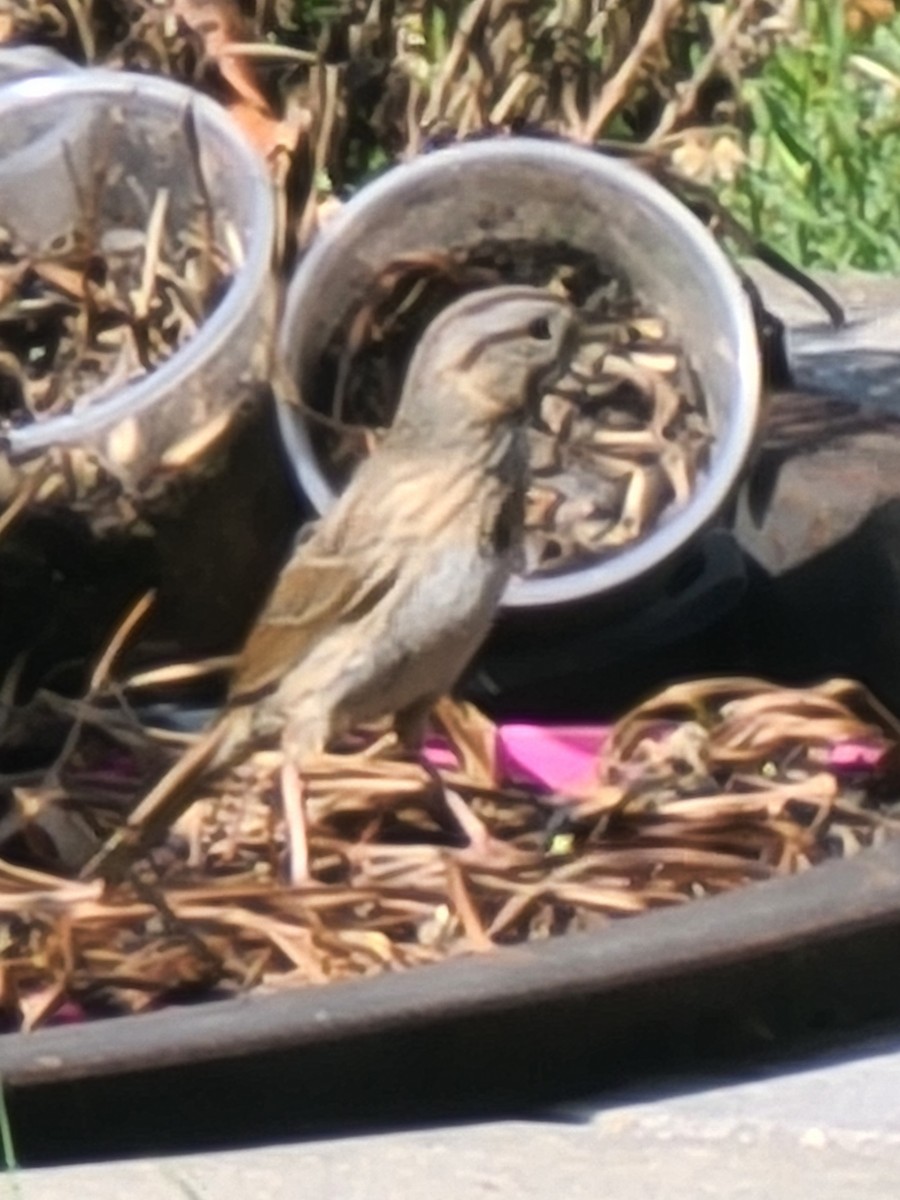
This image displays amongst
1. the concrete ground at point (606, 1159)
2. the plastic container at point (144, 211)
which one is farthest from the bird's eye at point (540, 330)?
the concrete ground at point (606, 1159)

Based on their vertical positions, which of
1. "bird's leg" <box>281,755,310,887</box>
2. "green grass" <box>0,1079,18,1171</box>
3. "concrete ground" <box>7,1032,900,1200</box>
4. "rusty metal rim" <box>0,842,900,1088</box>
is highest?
"rusty metal rim" <box>0,842,900,1088</box>

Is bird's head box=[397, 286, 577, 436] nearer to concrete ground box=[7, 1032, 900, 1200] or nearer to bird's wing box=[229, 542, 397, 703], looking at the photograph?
bird's wing box=[229, 542, 397, 703]

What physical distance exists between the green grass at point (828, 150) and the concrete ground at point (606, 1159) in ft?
7.99

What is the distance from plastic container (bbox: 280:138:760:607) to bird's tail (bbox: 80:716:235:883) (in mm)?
409

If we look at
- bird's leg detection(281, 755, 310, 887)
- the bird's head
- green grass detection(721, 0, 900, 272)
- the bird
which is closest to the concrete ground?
bird's leg detection(281, 755, 310, 887)

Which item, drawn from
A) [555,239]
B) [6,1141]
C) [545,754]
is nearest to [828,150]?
[555,239]

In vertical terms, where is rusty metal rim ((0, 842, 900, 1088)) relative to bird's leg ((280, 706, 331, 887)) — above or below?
above

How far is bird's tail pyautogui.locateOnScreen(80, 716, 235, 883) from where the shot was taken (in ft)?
9.44

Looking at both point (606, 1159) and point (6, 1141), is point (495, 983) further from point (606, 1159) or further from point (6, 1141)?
point (6, 1141)

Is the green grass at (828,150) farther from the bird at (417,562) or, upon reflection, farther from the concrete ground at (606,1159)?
the concrete ground at (606,1159)

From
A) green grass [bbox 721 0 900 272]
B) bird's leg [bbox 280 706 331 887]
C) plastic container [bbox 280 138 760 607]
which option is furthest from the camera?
green grass [bbox 721 0 900 272]

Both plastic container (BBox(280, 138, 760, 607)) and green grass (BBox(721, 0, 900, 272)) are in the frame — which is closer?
plastic container (BBox(280, 138, 760, 607))

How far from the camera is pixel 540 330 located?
305 cm

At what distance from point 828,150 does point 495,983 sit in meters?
2.86
